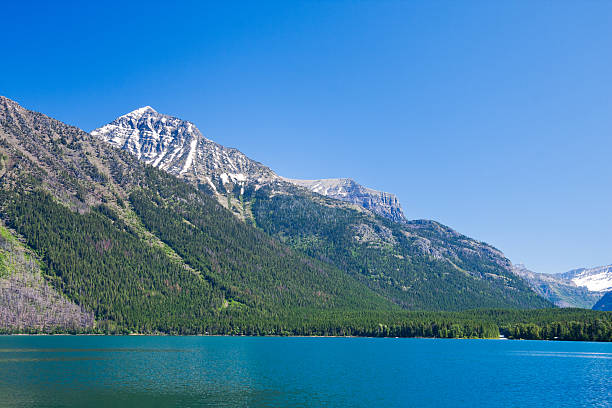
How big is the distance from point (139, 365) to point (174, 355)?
34.4 meters

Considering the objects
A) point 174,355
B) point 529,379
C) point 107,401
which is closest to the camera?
point 107,401

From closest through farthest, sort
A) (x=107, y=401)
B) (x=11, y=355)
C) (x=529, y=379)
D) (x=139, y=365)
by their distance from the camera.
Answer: (x=107, y=401), (x=529, y=379), (x=139, y=365), (x=11, y=355)

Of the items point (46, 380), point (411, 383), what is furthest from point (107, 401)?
point (411, 383)

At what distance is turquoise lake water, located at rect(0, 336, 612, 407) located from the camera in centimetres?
9506

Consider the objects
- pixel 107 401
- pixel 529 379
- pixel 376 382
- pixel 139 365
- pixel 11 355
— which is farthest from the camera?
pixel 11 355

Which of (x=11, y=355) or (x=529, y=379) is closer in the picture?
(x=529, y=379)

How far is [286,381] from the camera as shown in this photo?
11838cm

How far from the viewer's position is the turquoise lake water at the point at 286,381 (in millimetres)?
95062

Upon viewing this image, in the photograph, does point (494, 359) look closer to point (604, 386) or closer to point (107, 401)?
point (604, 386)

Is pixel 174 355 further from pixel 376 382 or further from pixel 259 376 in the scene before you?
pixel 376 382

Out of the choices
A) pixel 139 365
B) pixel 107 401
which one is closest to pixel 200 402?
pixel 107 401

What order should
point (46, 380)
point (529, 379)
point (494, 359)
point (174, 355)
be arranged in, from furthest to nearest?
point (494, 359), point (174, 355), point (529, 379), point (46, 380)

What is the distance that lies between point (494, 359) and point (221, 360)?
10090 centimetres

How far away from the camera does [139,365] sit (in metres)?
143
